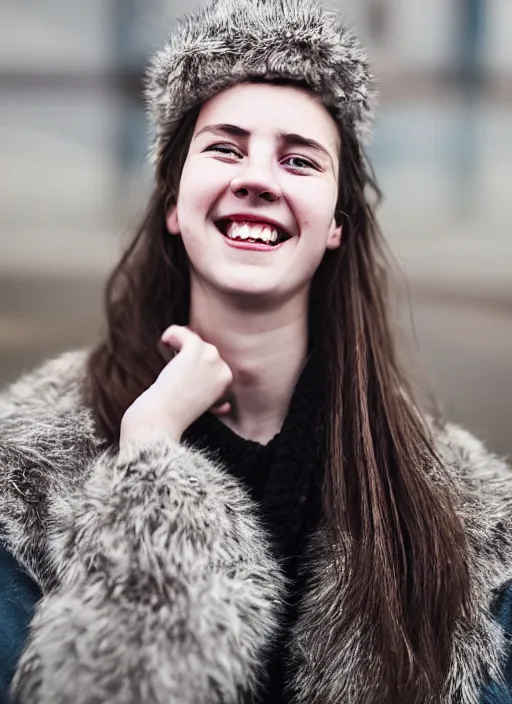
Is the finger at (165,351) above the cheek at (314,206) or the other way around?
the other way around

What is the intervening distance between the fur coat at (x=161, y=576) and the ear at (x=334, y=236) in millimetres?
325

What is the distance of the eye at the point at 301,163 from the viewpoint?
96 cm

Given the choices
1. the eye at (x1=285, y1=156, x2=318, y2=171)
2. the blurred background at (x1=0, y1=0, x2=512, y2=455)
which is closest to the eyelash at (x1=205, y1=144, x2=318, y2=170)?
the eye at (x1=285, y1=156, x2=318, y2=171)

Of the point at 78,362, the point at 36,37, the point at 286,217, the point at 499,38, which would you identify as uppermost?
the point at 499,38

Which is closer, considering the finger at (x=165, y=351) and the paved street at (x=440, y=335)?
the finger at (x=165, y=351)

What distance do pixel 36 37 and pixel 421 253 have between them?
912 millimetres

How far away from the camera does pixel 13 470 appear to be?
→ 91cm

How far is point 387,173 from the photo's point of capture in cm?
154

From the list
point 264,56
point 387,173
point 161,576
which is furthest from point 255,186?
point 387,173

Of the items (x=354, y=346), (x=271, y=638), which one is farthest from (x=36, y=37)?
(x=271, y=638)

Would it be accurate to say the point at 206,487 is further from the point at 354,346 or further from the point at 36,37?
the point at 36,37

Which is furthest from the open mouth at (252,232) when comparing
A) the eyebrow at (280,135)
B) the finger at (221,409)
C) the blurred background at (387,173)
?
the blurred background at (387,173)

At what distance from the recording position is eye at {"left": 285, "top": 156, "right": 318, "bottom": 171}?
0.96 m

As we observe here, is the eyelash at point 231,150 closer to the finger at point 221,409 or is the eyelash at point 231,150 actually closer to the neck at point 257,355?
the neck at point 257,355
